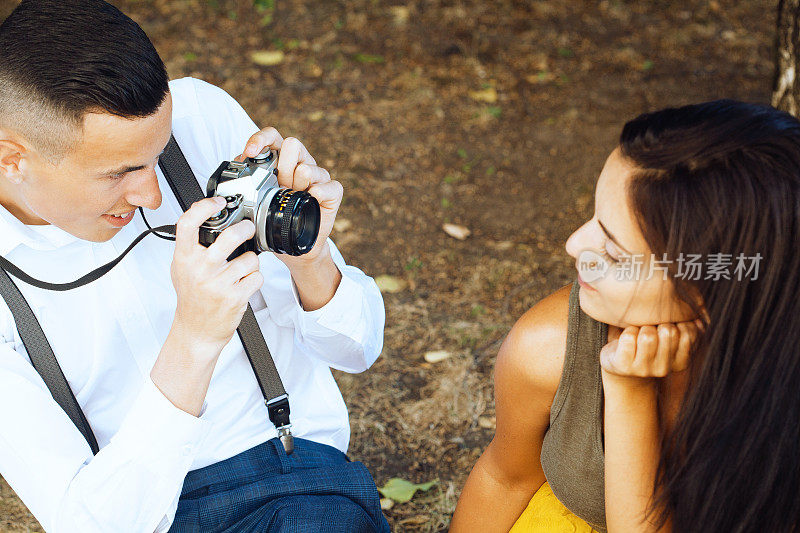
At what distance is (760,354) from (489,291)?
214cm

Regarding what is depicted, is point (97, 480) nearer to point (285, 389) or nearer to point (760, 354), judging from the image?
point (285, 389)

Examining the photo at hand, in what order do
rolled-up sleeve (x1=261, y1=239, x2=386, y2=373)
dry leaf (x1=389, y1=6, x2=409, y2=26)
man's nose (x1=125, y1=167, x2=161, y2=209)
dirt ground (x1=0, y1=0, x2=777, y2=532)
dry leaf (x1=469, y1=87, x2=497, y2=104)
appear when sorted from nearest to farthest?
man's nose (x1=125, y1=167, x2=161, y2=209), rolled-up sleeve (x1=261, y1=239, x2=386, y2=373), dirt ground (x1=0, y1=0, x2=777, y2=532), dry leaf (x1=469, y1=87, x2=497, y2=104), dry leaf (x1=389, y1=6, x2=409, y2=26)

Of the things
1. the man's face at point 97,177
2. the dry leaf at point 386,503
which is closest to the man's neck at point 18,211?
the man's face at point 97,177

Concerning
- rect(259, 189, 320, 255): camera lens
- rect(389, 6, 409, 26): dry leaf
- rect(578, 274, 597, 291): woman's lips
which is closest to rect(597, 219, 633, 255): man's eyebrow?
rect(578, 274, 597, 291): woman's lips

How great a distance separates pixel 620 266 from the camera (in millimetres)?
1572

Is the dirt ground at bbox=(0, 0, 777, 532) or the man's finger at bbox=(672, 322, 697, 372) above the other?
the man's finger at bbox=(672, 322, 697, 372)

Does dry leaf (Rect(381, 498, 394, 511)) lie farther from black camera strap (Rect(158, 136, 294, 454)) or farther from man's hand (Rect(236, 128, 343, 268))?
man's hand (Rect(236, 128, 343, 268))

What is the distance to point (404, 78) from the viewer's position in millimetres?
4961

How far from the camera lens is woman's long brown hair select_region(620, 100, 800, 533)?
4.71 feet

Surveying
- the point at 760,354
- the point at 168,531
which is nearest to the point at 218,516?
the point at 168,531

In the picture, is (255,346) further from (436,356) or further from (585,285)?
(436,356)

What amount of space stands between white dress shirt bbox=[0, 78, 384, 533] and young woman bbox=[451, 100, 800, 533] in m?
0.63

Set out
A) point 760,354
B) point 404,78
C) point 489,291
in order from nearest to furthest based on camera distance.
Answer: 1. point 760,354
2. point 489,291
3. point 404,78

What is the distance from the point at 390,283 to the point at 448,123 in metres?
1.36
